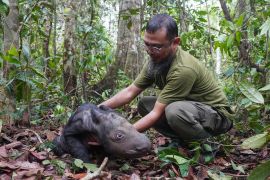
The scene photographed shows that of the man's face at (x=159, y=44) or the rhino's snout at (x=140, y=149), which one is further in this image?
the man's face at (x=159, y=44)

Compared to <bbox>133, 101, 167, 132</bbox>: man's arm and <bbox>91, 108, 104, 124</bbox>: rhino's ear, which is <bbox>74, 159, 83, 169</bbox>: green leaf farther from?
<bbox>133, 101, 167, 132</bbox>: man's arm

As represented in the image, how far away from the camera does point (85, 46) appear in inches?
232

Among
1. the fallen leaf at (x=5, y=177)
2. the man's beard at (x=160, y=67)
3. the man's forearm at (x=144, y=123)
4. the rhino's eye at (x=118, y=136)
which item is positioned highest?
the man's beard at (x=160, y=67)

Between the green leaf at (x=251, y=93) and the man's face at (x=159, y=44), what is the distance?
33.5 inches

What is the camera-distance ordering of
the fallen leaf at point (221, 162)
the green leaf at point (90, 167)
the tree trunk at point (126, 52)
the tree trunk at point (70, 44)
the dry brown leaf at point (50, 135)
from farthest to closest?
the tree trunk at point (126, 52), the tree trunk at point (70, 44), the dry brown leaf at point (50, 135), the fallen leaf at point (221, 162), the green leaf at point (90, 167)

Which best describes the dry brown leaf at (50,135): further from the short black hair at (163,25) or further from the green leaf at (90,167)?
the short black hair at (163,25)

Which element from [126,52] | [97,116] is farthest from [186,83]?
[126,52]

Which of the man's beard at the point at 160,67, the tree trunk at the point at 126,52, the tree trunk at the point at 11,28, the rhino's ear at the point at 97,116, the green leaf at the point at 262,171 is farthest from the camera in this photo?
the tree trunk at the point at 126,52

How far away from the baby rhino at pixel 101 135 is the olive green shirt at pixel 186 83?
52 centimetres

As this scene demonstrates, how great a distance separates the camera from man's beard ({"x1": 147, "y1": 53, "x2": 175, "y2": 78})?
11.9ft

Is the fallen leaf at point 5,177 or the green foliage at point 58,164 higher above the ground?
the fallen leaf at point 5,177

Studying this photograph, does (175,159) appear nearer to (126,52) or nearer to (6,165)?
(6,165)

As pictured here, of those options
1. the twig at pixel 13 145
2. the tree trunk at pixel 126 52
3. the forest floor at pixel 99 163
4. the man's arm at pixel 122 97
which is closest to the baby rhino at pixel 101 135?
the forest floor at pixel 99 163

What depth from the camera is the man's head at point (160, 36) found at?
340 centimetres
